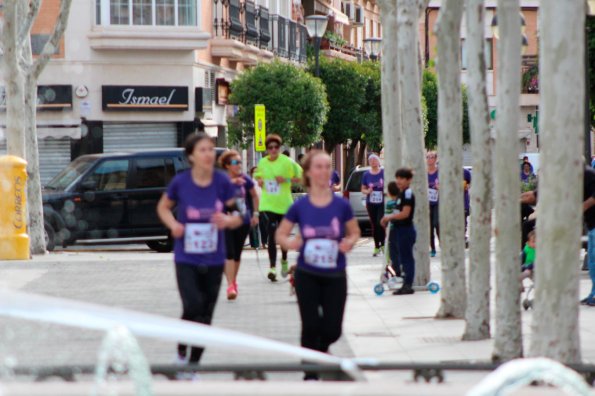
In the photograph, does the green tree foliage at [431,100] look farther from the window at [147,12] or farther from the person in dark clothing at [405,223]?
the person in dark clothing at [405,223]

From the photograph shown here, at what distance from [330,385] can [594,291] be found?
10.2 metres

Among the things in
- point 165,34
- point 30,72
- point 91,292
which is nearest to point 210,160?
point 91,292

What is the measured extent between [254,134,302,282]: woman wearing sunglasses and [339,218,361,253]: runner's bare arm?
28.2ft

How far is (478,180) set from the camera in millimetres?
13078

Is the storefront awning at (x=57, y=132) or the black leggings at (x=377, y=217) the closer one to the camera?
the black leggings at (x=377, y=217)

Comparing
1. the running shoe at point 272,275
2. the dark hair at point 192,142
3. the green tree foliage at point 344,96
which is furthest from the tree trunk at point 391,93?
the green tree foliage at point 344,96

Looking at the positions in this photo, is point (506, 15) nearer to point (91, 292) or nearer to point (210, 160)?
point (210, 160)

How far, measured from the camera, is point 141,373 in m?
4.99

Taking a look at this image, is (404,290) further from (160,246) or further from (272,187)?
(160,246)

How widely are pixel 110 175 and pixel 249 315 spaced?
12796mm

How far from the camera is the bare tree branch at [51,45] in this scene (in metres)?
26.7

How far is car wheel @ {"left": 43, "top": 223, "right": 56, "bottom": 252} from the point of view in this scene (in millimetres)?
27922

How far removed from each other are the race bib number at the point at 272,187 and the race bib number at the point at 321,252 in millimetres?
8946

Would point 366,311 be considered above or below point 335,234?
below
